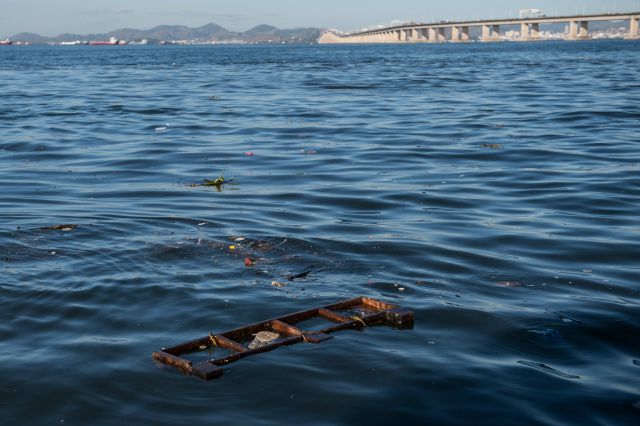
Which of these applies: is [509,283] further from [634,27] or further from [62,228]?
[634,27]

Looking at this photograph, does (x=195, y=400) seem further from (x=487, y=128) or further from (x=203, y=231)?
(x=487, y=128)

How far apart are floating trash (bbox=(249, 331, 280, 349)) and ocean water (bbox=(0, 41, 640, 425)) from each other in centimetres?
20

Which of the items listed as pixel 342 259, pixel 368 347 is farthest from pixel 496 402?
pixel 342 259

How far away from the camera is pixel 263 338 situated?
21.3ft

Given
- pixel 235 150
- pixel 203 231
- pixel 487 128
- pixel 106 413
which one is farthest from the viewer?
pixel 487 128

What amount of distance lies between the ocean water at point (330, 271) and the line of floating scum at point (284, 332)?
97 millimetres

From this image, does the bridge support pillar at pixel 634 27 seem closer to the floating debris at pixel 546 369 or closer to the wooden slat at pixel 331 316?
the wooden slat at pixel 331 316

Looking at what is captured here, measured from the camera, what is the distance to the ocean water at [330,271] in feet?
18.2

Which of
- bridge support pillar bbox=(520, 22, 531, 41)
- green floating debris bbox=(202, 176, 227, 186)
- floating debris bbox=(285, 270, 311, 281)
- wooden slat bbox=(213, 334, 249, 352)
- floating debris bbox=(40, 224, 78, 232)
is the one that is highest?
wooden slat bbox=(213, 334, 249, 352)

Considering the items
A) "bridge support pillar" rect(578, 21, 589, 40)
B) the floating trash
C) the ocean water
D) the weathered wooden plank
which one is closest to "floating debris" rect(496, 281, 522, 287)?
the ocean water

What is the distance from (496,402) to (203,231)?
5.44m

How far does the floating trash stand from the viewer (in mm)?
6355

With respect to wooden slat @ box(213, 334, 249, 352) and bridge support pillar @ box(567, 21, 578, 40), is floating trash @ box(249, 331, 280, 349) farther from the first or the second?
bridge support pillar @ box(567, 21, 578, 40)

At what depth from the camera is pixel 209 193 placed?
12.9 meters
